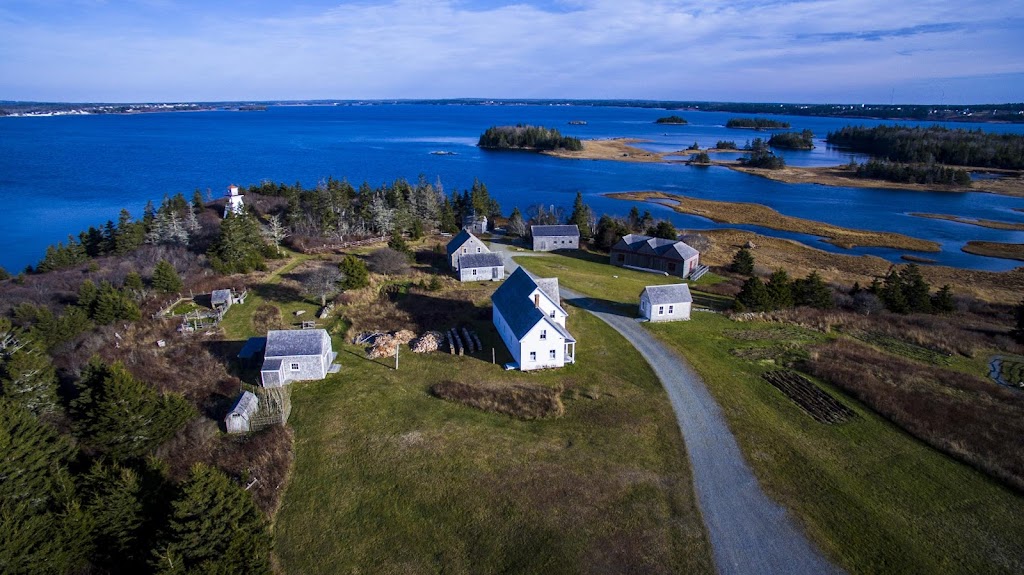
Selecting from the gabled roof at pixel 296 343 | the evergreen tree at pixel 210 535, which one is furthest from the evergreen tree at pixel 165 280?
the evergreen tree at pixel 210 535

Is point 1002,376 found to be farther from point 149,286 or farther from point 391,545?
point 149,286

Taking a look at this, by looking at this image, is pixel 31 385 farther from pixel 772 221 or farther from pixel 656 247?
pixel 772 221

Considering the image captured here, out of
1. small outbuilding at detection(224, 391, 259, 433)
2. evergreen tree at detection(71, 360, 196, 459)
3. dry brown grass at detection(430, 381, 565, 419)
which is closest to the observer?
evergreen tree at detection(71, 360, 196, 459)

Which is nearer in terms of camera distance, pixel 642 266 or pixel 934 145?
pixel 642 266

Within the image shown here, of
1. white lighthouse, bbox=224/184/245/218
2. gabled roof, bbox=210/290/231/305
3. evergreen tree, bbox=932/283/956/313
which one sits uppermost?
white lighthouse, bbox=224/184/245/218

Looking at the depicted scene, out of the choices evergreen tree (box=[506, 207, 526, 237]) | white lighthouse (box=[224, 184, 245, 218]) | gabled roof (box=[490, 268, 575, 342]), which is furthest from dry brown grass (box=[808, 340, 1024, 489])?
white lighthouse (box=[224, 184, 245, 218])

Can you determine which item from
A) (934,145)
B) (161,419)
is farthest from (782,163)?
(161,419)

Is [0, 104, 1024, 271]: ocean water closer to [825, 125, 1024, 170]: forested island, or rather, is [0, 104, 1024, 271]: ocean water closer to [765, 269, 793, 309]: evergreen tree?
[825, 125, 1024, 170]: forested island
